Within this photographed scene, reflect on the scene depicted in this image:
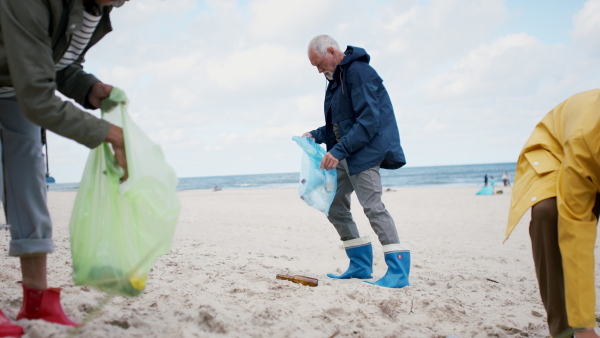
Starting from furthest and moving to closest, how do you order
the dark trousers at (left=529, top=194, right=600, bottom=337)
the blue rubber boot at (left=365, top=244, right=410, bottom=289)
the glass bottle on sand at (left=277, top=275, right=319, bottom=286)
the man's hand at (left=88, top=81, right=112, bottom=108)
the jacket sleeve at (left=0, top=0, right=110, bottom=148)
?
the blue rubber boot at (left=365, top=244, right=410, bottom=289) < the glass bottle on sand at (left=277, top=275, right=319, bottom=286) < the man's hand at (left=88, top=81, right=112, bottom=108) < the dark trousers at (left=529, top=194, right=600, bottom=337) < the jacket sleeve at (left=0, top=0, right=110, bottom=148)

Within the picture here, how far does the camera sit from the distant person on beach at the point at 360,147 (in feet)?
10.7

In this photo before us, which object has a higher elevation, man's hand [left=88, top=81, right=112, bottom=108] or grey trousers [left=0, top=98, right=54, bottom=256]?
man's hand [left=88, top=81, right=112, bottom=108]

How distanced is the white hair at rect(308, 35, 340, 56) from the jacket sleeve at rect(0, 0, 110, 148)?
6.96ft

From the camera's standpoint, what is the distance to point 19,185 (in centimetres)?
186

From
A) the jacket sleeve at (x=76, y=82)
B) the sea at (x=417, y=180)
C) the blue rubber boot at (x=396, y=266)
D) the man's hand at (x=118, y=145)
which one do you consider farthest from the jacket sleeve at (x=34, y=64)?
the sea at (x=417, y=180)

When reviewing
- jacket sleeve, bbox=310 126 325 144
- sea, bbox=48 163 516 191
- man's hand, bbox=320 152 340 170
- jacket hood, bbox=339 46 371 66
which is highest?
jacket hood, bbox=339 46 371 66

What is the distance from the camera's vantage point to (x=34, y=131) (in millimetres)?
1932

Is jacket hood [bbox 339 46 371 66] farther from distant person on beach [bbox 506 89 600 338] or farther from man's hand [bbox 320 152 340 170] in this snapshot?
distant person on beach [bbox 506 89 600 338]

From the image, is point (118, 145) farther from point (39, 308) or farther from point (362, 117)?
point (362, 117)

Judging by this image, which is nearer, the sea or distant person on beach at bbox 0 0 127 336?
distant person on beach at bbox 0 0 127 336

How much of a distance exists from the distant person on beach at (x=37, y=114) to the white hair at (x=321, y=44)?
5.94 ft

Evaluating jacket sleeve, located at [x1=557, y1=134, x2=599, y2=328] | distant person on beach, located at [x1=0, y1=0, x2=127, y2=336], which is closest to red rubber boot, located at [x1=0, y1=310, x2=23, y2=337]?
distant person on beach, located at [x1=0, y1=0, x2=127, y2=336]

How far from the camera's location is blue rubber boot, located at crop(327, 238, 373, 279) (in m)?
3.58

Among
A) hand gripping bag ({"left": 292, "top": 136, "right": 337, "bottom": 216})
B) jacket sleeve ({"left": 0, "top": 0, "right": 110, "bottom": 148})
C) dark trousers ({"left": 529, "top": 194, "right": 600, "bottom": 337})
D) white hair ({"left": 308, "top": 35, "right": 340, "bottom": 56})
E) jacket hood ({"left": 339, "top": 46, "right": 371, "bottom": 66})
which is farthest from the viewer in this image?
hand gripping bag ({"left": 292, "top": 136, "right": 337, "bottom": 216})
